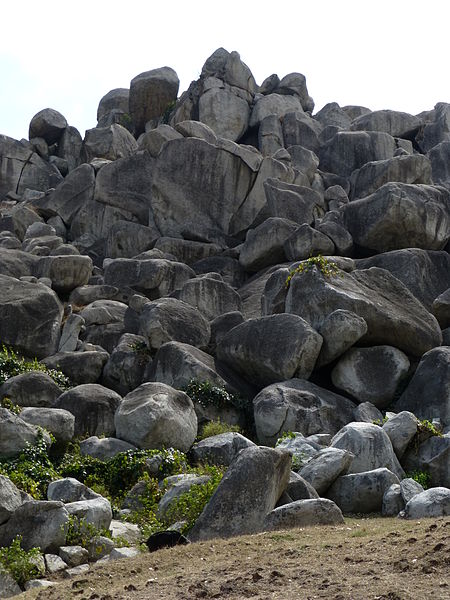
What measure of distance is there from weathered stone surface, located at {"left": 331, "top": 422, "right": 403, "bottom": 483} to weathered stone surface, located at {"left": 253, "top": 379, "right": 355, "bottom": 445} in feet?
12.6

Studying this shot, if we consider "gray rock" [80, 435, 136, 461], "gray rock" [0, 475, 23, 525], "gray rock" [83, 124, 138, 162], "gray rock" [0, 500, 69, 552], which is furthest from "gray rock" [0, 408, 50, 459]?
"gray rock" [83, 124, 138, 162]

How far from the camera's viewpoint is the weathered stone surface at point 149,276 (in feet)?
128

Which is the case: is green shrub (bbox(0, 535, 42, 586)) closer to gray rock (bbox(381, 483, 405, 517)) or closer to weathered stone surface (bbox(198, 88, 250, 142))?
gray rock (bbox(381, 483, 405, 517))

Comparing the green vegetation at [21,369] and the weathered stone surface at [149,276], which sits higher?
the weathered stone surface at [149,276]

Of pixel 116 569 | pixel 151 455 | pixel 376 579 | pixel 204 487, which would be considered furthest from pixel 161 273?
pixel 376 579

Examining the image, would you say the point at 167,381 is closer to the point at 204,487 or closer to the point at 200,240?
the point at 204,487

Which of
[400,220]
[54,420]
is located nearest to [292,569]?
[54,420]

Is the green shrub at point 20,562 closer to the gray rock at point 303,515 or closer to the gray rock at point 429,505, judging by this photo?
the gray rock at point 303,515

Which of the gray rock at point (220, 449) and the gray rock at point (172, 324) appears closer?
the gray rock at point (220, 449)

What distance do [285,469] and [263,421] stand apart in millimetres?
8879

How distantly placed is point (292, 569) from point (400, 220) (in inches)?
1114

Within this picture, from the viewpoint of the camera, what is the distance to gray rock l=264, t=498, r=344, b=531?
16109 millimetres

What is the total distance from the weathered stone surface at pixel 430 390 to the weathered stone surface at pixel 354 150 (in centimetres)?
3072

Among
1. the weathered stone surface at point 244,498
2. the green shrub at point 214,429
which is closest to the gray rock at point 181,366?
the green shrub at point 214,429
